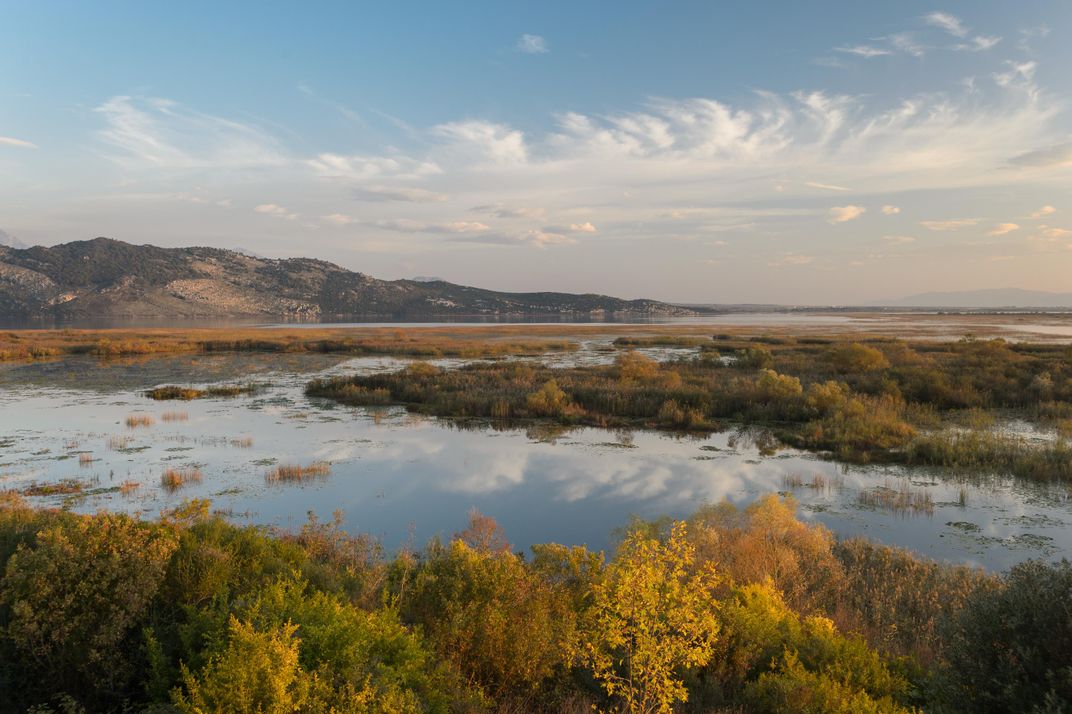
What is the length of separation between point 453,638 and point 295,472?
1146cm

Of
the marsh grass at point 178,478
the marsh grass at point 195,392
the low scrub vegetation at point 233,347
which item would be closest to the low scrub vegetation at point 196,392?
→ the marsh grass at point 195,392

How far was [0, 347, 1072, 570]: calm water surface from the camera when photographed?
12.3m

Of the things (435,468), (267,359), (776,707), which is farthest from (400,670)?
(267,359)

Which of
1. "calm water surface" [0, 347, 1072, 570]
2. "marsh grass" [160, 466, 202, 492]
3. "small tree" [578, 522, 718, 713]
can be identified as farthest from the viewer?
"marsh grass" [160, 466, 202, 492]

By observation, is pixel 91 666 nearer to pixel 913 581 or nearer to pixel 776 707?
pixel 776 707

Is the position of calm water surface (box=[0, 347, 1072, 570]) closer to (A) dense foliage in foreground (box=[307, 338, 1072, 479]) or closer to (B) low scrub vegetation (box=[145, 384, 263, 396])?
(A) dense foliage in foreground (box=[307, 338, 1072, 479])

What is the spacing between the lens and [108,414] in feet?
79.6

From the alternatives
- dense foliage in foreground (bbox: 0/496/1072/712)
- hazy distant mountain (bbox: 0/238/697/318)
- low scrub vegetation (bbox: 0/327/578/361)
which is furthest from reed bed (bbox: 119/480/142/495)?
hazy distant mountain (bbox: 0/238/697/318)

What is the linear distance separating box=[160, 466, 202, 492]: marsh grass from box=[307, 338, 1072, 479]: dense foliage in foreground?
36.2 ft

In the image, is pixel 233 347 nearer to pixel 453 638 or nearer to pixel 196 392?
pixel 196 392

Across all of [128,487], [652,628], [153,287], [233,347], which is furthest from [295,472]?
[153,287]

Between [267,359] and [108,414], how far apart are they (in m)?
24.1

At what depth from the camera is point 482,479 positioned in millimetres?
15977

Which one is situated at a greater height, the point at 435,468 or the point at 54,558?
the point at 54,558
